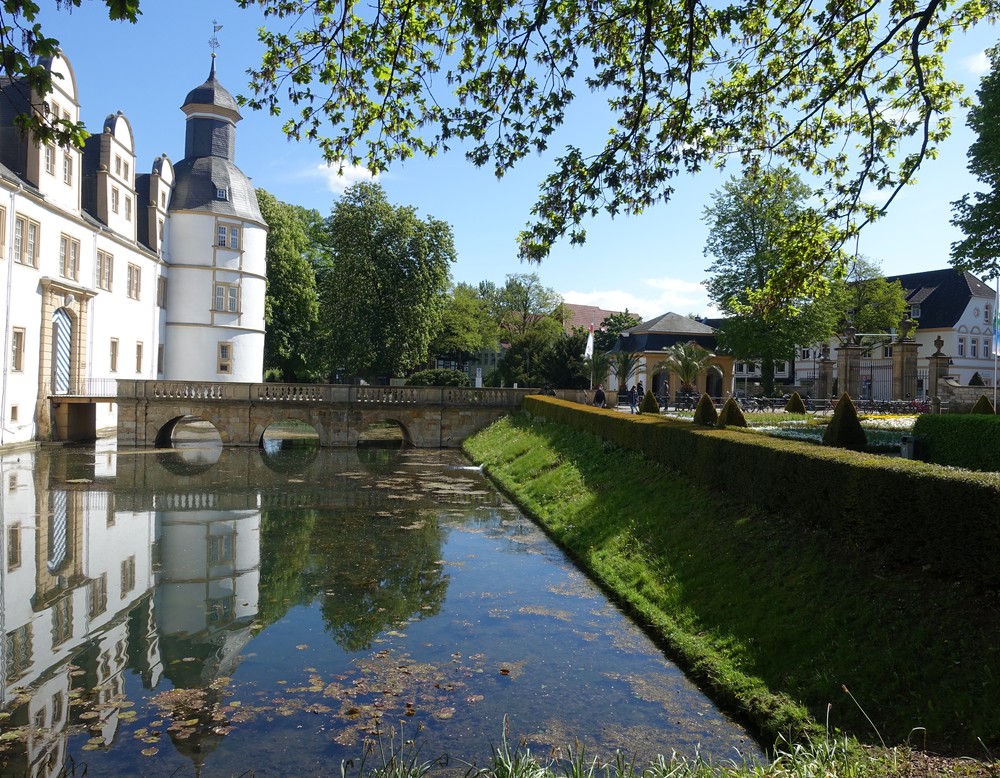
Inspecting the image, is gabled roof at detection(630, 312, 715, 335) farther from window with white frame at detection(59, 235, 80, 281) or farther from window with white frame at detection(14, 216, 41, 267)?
window with white frame at detection(14, 216, 41, 267)

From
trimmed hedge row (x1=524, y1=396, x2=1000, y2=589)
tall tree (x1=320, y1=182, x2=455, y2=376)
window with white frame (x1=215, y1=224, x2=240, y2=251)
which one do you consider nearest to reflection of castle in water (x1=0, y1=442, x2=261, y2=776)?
trimmed hedge row (x1=524, y1=396, x2=1000, y2=589)

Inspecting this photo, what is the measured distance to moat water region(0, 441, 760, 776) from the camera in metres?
7.08

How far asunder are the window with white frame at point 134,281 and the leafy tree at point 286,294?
45.1 feet

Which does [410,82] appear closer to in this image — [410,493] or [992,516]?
[992,516]

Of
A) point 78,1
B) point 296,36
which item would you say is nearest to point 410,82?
point 296,36

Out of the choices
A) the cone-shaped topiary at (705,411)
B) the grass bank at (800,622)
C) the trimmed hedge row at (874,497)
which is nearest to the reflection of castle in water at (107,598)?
the grass bank at (800,622)

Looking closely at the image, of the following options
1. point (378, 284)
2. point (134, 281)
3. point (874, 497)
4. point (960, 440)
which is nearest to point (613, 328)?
point (378, 284)

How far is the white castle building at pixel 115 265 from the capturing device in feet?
97.9

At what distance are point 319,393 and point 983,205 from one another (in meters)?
28.1

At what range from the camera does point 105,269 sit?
3653cm

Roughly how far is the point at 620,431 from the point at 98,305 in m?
26.6

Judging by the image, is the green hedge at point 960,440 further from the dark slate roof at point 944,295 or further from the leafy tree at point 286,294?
the leafy tree at point 286,294

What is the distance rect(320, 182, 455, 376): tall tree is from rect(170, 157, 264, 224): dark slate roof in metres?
6.16

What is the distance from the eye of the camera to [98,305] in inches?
1414
